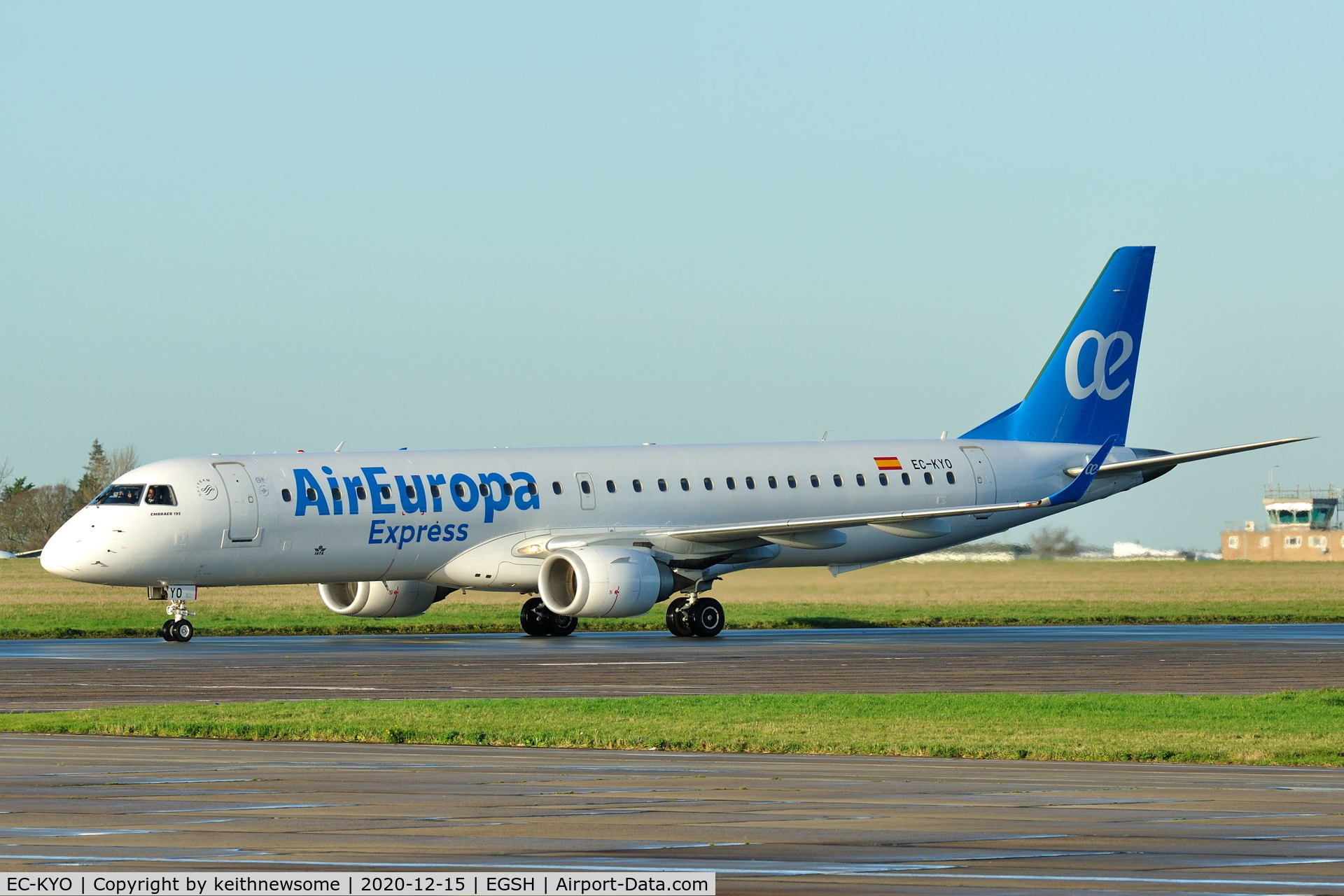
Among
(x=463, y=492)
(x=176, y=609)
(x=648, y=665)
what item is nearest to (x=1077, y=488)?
(x=463, y=492)

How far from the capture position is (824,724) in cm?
2028

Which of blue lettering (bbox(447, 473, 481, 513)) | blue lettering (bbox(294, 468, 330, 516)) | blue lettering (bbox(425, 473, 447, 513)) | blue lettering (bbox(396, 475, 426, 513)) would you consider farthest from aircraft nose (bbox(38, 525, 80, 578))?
blue lettering (bbox(447, 473, 481, 513))

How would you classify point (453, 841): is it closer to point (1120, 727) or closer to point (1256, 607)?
point (1120, 727)

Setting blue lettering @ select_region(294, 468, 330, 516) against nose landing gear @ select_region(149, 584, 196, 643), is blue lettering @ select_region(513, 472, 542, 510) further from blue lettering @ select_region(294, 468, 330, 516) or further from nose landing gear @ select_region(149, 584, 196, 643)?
nose landing gear @ select_region(149, 584, 196, 643)

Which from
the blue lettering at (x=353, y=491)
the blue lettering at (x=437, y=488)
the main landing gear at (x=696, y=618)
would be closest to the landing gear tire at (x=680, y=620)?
the main landing gear at (x=696, y=618)

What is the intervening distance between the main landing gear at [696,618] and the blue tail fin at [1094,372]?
419 inches

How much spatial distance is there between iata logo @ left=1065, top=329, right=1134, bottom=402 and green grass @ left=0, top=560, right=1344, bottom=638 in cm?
541

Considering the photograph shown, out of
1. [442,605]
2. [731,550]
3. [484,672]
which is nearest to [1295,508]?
[442,605]

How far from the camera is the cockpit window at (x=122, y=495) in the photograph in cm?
3862

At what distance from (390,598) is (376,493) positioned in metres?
3.88

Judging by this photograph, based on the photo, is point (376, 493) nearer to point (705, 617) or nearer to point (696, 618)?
point (696, 618)

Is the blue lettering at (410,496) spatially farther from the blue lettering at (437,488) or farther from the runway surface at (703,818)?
the runway surface at (703,818)

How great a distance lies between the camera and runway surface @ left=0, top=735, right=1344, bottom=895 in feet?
34.3

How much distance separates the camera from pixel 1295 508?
120 metres
